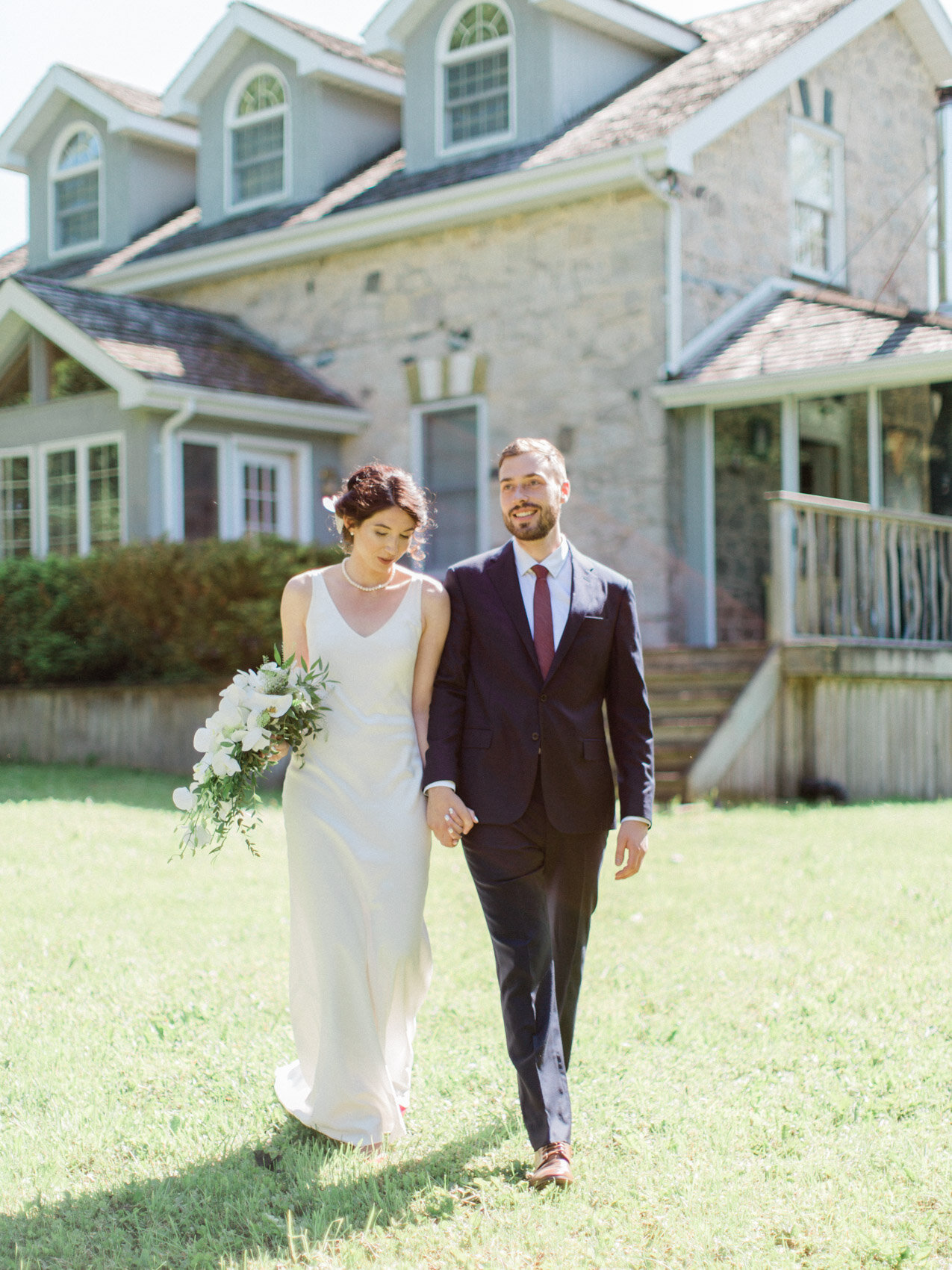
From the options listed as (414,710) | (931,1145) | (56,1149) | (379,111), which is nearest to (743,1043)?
(931,1145)

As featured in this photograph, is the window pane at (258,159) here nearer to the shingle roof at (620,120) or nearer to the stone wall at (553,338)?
the shingle roof at (620,120)

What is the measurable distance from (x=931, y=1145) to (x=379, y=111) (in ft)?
49.7

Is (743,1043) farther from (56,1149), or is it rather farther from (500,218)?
(500,218)

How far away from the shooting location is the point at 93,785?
10.7m

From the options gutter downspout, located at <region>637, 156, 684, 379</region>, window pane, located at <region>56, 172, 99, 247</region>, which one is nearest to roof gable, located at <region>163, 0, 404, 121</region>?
window pane, located at <region>56, 172, 99, 247</region>

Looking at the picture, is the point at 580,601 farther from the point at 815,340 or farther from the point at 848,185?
the point at 848,185

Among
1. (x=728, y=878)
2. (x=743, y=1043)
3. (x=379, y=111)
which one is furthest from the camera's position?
(x=379, y=111)

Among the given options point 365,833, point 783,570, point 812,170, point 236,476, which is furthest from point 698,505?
point 365,833

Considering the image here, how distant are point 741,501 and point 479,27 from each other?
5.80m

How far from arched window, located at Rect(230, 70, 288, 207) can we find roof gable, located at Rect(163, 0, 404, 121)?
1.37 feet

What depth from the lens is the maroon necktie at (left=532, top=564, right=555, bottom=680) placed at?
12.7ft

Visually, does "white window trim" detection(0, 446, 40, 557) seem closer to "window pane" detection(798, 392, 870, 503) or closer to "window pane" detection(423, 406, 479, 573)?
"window pane" detection(423, 406, 479, 573)

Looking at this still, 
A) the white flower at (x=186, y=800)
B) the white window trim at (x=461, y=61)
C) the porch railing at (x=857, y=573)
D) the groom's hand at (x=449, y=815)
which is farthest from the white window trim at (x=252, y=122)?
the groom's hand at (x=449, y=815)

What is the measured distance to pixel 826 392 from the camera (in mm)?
12391
